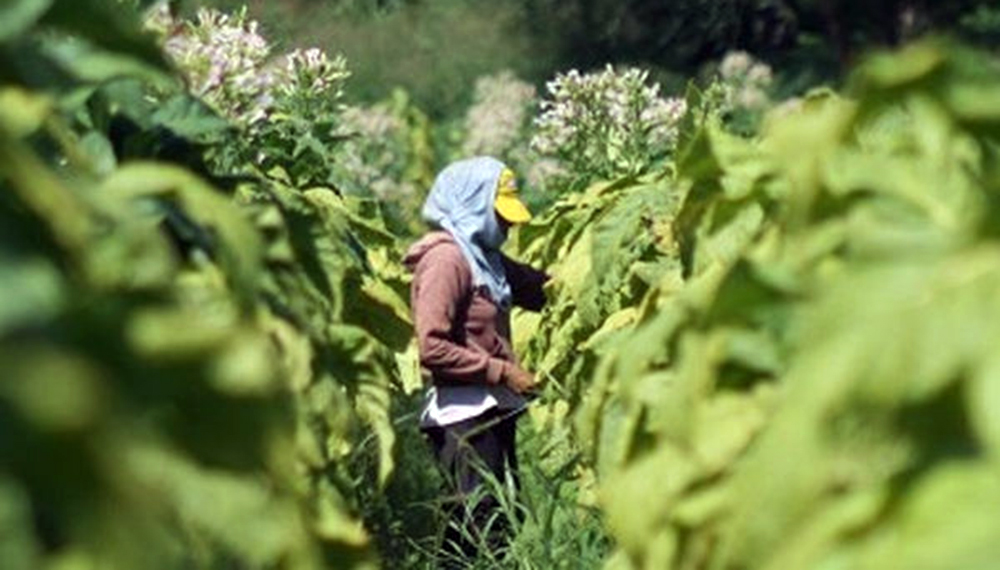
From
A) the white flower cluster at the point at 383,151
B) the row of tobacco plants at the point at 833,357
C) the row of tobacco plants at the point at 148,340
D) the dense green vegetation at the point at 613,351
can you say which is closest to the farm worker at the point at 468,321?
the dense green vegetation at the point at 613,351

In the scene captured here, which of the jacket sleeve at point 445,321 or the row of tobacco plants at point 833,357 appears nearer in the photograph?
the row of tobacco plants at point 833,357

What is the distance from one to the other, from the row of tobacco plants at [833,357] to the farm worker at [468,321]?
4345mm

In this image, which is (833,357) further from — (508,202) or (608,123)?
(608,123)

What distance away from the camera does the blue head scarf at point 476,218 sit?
29.6 ft

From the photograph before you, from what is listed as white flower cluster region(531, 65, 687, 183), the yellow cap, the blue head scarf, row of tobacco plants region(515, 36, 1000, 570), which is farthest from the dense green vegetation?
white flower cluster region(531, 65, 687, 183)

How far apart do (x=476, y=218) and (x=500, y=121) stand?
12.7 meters

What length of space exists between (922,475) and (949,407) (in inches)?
2.5

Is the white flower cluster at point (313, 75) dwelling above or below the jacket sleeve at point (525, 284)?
above

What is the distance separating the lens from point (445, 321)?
8750 millimetres

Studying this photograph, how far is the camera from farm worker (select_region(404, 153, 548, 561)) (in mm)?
8750

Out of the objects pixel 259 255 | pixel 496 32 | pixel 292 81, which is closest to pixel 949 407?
pixel 259 255

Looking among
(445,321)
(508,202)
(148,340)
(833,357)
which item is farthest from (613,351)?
(508,202)

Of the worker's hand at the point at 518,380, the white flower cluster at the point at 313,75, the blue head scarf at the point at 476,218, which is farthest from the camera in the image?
the white flower cluster at the point at 313,75

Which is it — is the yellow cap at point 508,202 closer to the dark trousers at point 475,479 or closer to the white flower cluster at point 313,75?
the dark trousers at point 475,479
